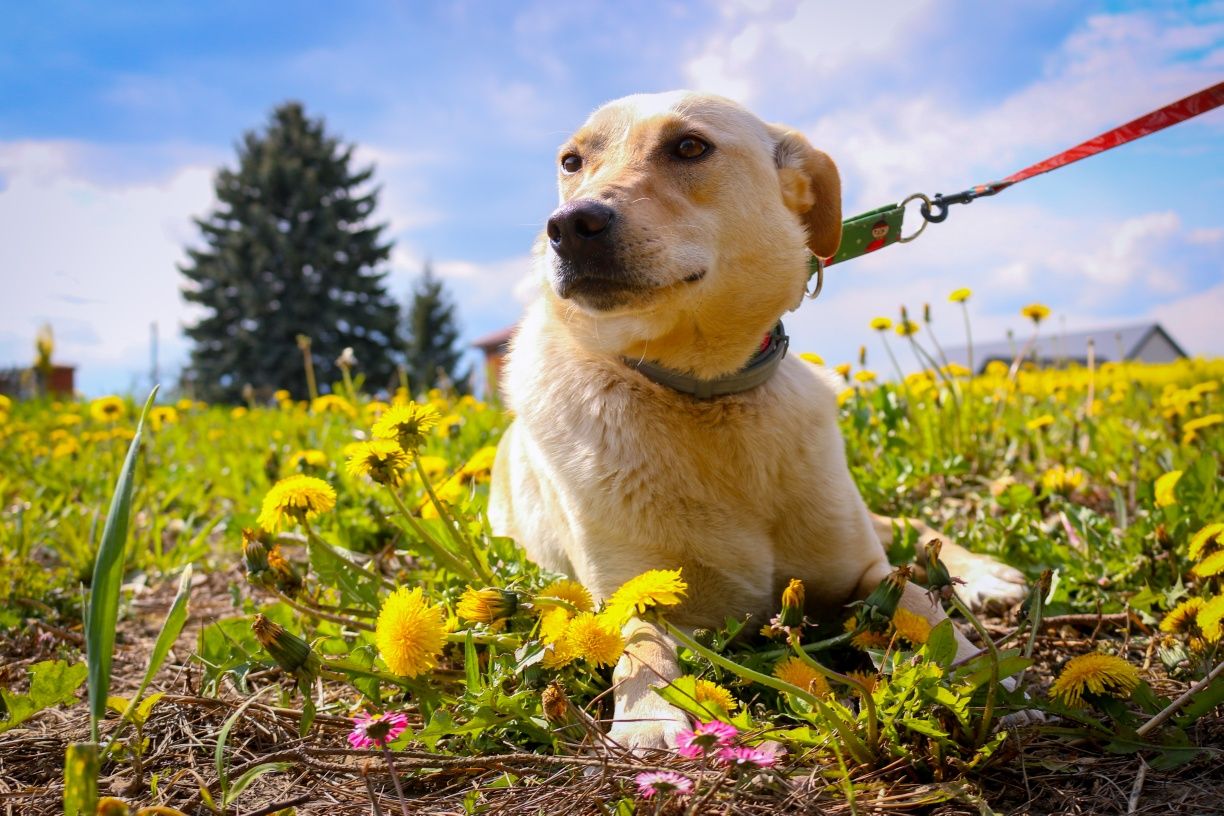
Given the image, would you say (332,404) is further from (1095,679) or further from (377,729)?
(1095,679)

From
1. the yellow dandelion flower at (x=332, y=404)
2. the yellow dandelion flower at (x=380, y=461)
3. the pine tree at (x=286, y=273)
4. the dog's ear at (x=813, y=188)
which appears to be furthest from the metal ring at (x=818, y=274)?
the pine tree at (x=286, y=273)

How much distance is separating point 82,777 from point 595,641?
0.86 meters

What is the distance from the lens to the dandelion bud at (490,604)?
1714 mm

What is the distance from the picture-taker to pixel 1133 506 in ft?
11.4

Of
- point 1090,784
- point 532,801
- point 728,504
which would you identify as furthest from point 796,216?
point 532,801

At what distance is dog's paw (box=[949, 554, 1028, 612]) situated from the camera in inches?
107

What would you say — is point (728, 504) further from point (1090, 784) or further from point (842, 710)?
point (1090, 784)

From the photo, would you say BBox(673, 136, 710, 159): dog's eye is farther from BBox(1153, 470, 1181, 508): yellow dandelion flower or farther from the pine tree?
the pine tree

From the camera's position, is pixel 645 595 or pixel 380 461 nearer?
pixel 645 595

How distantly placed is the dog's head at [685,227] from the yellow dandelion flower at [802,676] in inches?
33.7

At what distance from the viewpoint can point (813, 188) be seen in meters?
2.61

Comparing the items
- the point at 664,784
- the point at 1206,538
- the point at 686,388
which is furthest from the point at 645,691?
the point at 1206,538

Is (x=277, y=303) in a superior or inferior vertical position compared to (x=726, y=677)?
superior

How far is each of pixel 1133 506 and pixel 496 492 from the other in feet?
9.05
